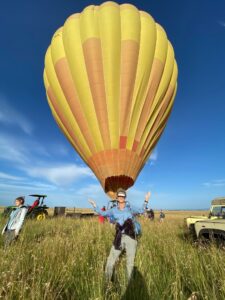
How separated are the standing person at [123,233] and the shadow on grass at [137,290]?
20 cm

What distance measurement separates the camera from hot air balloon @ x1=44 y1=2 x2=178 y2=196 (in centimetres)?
947

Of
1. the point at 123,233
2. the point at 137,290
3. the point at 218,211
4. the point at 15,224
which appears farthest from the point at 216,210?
the point at 137,290

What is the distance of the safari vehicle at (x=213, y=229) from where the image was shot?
21.2 feet

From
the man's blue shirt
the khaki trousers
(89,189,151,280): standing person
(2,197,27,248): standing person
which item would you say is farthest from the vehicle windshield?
(2,197,27,248): standing person

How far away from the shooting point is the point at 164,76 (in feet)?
36.4

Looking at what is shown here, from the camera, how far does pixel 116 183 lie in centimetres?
927

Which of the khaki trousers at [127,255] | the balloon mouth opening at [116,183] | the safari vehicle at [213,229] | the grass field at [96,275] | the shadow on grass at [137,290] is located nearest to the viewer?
the grass field at [96,275]

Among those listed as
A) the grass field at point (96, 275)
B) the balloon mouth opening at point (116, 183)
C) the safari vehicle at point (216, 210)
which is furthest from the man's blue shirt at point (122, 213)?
the safari vehicle at point (216, 210)

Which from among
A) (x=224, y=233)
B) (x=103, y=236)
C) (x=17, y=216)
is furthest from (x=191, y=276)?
(x=17, y=216)

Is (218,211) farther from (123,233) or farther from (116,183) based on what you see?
(123,233)

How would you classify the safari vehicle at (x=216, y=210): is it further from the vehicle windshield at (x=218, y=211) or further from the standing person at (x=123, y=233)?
the standing person at (x=123, y=233)

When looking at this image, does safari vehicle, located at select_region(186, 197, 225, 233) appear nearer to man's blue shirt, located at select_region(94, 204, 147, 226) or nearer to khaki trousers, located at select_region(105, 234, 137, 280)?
man's blue shirt, located at select_region(94, 204, 147, 226)

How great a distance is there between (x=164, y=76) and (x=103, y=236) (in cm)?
722

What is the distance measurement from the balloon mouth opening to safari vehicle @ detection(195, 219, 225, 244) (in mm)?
2737
